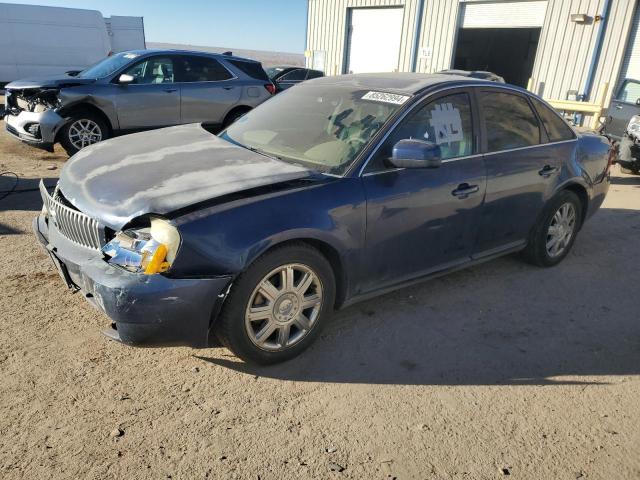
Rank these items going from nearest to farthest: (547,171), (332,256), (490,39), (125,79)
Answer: (332,256) → (547,171) → (125,79) → (490,39)

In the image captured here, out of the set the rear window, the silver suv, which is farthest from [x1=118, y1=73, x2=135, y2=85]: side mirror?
the rear window

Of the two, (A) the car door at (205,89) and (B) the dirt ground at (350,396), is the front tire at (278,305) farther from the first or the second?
(A) the car door at (205,89)

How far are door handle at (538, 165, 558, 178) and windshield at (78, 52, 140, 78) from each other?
21.2 feet

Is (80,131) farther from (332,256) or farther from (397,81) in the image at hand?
(332,256)

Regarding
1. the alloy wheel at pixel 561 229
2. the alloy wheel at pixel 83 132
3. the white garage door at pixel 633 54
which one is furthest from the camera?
the white garage door at pixel 633 54

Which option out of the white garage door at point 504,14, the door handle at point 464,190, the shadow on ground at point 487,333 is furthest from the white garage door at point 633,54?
the door handle at point 464,190

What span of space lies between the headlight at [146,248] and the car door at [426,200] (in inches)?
48.7

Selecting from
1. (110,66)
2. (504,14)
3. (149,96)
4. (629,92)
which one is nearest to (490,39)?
(504,14)

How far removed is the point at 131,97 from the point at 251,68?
2356 mm

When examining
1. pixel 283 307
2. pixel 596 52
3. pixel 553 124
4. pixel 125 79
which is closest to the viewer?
pixel 283 307

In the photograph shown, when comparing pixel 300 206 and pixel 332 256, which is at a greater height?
pixel 300 206

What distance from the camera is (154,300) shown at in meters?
2.47

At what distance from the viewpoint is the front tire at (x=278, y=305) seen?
2.72 m

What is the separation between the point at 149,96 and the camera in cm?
795
